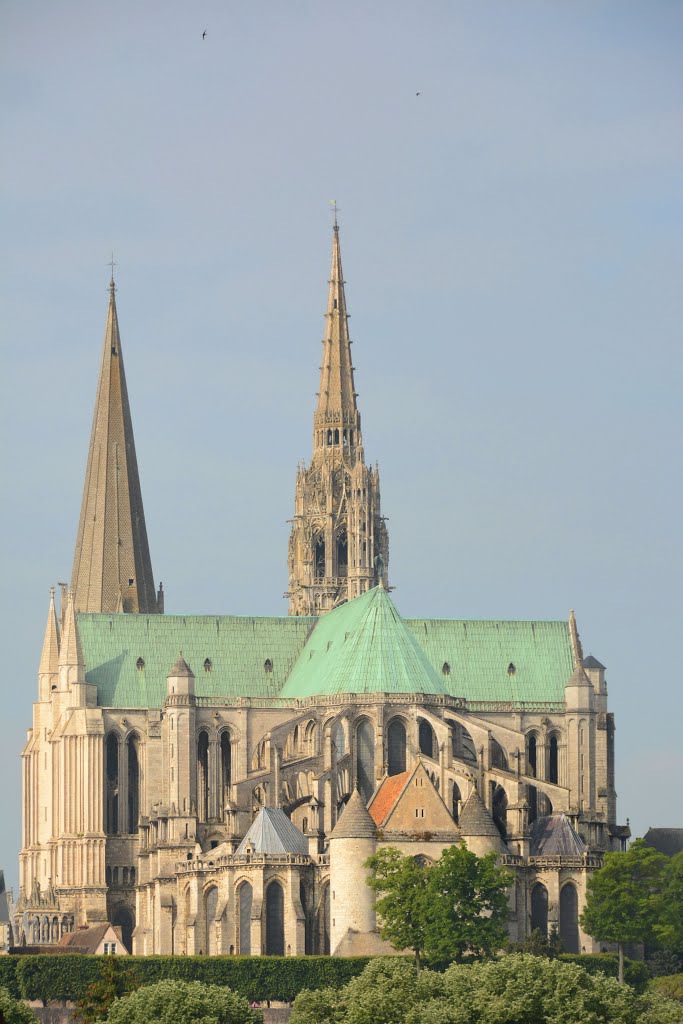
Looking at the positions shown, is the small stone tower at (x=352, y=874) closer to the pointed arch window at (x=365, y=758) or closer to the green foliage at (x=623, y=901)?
the pointed arch window at (x=365, y=758)

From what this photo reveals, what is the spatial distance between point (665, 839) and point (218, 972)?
44132mm

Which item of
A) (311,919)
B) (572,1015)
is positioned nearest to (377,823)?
(311,919)

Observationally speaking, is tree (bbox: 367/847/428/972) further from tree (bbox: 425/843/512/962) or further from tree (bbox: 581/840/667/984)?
tree (bbox: 581/840/667/984)

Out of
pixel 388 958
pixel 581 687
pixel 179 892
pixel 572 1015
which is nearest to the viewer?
pixel 572 1015

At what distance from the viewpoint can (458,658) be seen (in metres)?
190

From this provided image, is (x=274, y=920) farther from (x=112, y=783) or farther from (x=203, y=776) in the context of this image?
(x=112, y=783)

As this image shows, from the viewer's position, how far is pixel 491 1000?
433 feet

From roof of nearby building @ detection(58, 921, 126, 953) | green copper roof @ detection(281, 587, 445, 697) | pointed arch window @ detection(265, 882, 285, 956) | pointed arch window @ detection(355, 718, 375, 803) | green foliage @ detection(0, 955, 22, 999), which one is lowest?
green foliage @ detection(0, 955, 22, 999)

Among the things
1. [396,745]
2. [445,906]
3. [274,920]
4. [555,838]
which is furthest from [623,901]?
[396,745]

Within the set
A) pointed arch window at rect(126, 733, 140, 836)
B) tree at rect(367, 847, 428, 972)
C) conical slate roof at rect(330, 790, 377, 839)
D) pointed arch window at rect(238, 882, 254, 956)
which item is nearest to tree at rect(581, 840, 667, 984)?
tree at rect(367, 847, 428, 972)

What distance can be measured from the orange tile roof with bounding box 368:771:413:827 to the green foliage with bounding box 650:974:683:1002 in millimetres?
14736

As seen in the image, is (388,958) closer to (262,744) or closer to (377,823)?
(377,823)

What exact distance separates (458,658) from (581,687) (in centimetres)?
750

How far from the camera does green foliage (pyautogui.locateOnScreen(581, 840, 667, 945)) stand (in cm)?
16638
